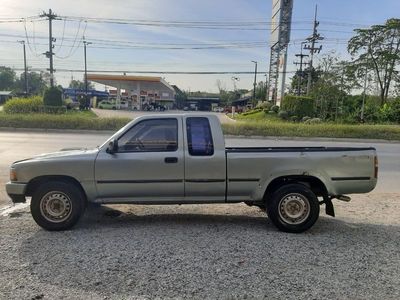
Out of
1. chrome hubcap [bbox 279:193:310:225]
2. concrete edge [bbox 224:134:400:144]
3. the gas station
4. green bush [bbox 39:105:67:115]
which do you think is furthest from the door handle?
the gas station

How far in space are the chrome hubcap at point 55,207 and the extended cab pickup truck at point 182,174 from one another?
13 mm

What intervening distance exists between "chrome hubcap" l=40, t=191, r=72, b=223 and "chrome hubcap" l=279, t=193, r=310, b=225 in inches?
112

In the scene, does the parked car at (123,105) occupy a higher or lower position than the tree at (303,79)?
lower

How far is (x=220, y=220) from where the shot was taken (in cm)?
624

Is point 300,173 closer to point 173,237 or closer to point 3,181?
point 173,237

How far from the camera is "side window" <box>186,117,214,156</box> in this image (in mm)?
5633

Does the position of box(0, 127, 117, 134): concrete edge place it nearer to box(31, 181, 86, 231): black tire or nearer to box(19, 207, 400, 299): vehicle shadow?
box(19, 207, 400, 299): vehicle shadow

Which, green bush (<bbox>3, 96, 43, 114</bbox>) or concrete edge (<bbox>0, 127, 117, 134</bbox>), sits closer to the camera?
concrete edge (<bbox>0, 127, 117, 134</bbox>)

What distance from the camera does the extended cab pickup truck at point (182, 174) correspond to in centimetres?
555

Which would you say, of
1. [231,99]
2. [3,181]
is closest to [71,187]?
[3,181]

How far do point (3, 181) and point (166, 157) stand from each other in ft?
17.1

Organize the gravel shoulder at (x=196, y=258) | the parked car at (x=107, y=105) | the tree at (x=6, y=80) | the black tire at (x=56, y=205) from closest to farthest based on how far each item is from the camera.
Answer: the gravel shoulder at (x=196, y=258), the black tire at (x=56, y=205), the parked car at (x=107, y=105), the tree at (x=6, y=80)

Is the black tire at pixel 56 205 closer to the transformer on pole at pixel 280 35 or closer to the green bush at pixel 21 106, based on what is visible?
the green bush at pixel 21 106

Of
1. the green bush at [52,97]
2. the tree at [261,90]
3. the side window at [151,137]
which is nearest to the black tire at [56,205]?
the side window at [151,137]
